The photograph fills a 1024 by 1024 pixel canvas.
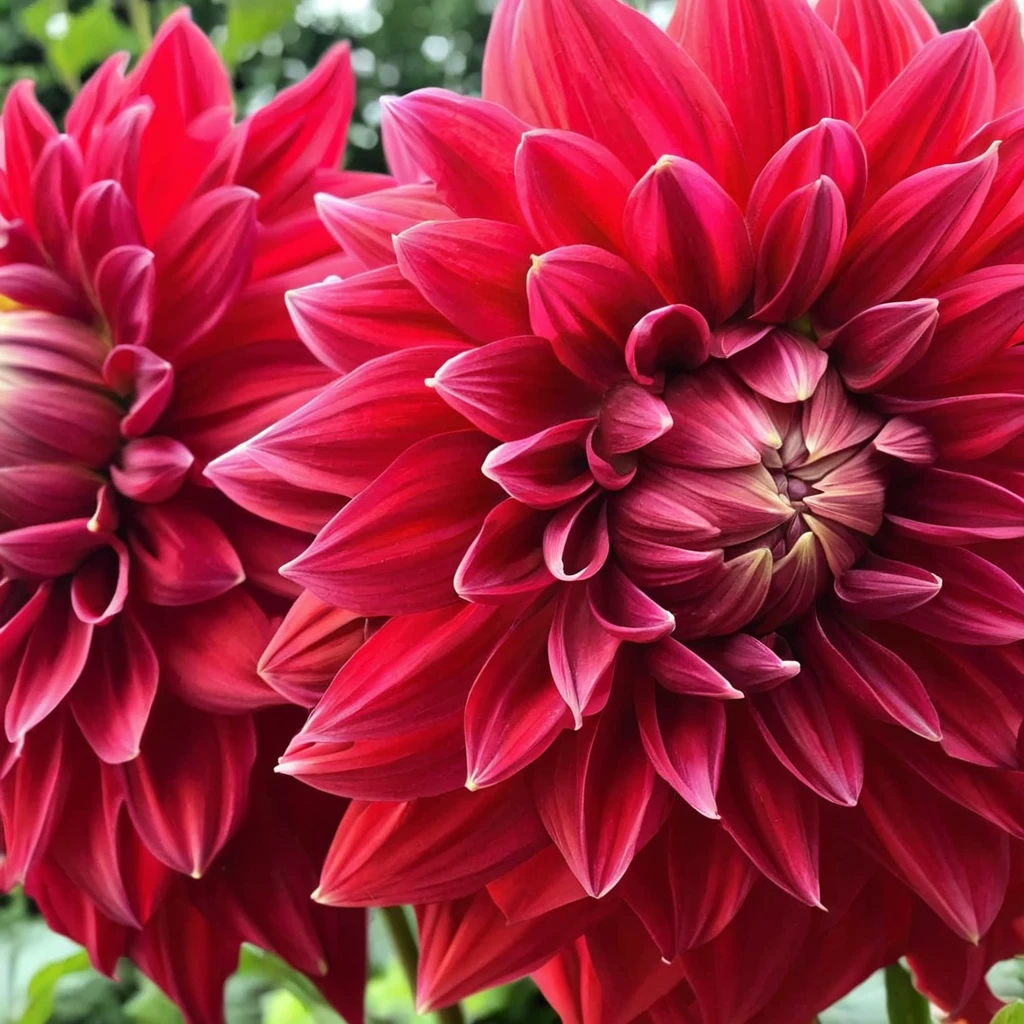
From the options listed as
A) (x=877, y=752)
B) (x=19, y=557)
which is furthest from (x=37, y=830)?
(x=877, y=752)

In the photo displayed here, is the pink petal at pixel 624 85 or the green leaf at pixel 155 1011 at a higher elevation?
the pink petal at pixel 624 85

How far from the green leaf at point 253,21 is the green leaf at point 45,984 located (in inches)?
29.6

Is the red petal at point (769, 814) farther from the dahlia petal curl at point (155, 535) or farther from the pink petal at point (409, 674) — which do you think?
the dahlia petal curl at point (155, 535)

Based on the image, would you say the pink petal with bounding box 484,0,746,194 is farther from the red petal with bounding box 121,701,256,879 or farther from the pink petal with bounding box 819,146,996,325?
the red petal with bounding box 121,701,256,879

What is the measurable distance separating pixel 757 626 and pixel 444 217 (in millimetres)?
243

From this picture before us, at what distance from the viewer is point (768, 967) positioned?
58 centimetres

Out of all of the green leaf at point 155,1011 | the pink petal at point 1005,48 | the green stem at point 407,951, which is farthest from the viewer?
the green leaf at point 155,1011

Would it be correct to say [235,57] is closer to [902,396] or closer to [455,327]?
[455,327]

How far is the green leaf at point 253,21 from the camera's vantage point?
103cm

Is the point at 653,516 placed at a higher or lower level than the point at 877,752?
higher

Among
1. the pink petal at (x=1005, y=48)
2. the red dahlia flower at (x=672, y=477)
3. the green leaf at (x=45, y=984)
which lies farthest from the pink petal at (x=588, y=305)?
the green leaf at (x=45, y=984)

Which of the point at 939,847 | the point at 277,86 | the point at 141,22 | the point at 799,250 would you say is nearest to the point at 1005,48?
the point at 799,250

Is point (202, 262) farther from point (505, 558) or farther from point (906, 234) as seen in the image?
point (906, 234)

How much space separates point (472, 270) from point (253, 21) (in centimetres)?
64
